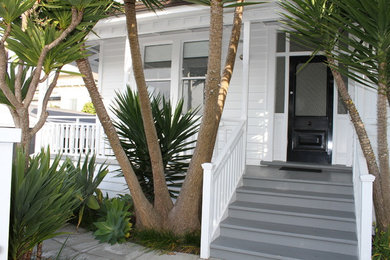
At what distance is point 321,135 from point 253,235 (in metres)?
2.97

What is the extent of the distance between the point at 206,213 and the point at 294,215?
118 cm

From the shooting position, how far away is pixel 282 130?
20.9 feet

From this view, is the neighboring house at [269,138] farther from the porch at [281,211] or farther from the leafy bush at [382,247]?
the leafy bush at [382,247]

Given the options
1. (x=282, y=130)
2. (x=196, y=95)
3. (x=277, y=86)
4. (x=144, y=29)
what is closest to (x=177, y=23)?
(x=144, y=29)

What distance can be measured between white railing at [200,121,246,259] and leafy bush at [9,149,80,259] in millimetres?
1680

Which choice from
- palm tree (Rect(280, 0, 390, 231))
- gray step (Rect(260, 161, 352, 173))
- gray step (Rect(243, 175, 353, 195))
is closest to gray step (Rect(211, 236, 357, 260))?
palm tree (Rect(280, 0, 390, 231))

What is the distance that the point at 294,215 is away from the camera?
4.12 meters

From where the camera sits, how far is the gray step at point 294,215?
393 cm

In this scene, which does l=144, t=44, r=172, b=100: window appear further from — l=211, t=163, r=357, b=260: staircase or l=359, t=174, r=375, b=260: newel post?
l=359, t=174, r=375, b=260: newel post

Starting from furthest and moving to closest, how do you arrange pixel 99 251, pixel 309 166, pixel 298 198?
pixel 309 166 < pixel 298 198 < pixel 99 251

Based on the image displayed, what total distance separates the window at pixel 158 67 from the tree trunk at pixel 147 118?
3.76 metres

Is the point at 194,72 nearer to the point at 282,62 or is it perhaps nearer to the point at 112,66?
the point at 282,62

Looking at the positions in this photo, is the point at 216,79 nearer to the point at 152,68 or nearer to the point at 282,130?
the point at 282,130

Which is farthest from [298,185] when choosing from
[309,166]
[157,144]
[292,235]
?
[157,144]
